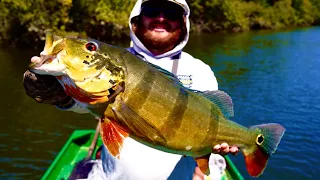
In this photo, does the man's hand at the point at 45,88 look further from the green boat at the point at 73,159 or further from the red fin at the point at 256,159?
the green boat at the point at 73,159

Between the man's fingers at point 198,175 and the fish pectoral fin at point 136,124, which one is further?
the man's fingers at point 198,175

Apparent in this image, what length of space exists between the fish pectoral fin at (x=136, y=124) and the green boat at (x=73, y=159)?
5051 mm

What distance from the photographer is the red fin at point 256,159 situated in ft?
10.9

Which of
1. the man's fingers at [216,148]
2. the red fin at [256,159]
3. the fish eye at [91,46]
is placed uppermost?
the fish eye at [91,46]

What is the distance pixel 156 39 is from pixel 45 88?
1.89m

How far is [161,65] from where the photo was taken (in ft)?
14.5

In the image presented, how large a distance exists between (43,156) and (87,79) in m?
9.11

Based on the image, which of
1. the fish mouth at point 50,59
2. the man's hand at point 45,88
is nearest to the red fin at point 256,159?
the man's hand at point 45,88

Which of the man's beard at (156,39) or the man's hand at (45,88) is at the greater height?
the man's hand at (45,88)

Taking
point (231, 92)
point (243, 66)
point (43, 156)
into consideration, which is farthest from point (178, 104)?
point (243, 66)

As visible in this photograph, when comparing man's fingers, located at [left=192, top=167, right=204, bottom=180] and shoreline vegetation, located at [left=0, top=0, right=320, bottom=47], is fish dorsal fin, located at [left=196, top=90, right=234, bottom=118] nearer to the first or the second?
man's fingers, located at [left=192, top=167, right=204, bottom=180]

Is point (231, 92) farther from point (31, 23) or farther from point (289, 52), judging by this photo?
point (31, 23)

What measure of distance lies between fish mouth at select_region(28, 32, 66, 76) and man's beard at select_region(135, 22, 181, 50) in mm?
1983

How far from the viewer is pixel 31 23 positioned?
99.0 feet
